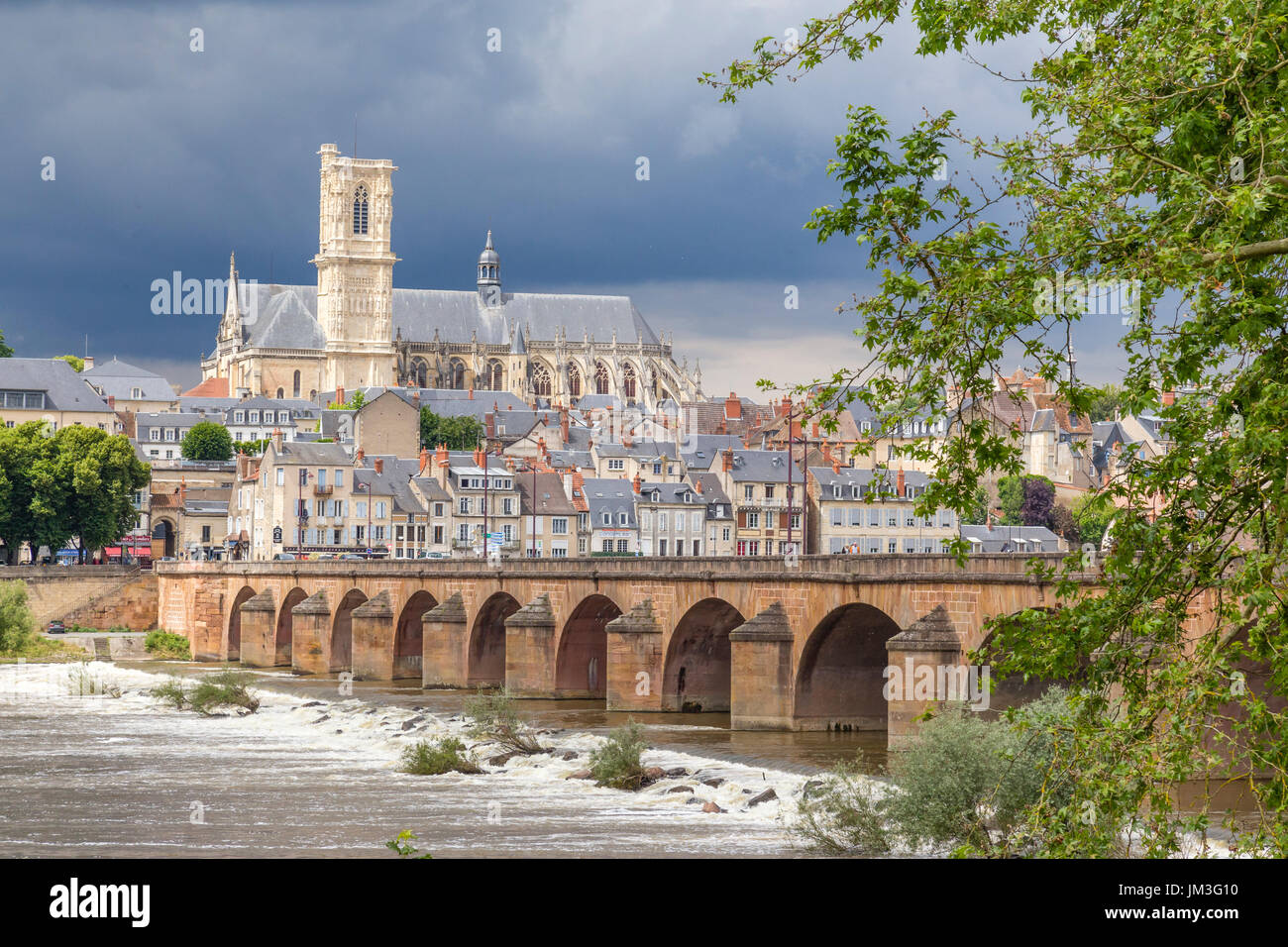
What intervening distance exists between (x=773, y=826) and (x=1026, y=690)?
37.1 feet

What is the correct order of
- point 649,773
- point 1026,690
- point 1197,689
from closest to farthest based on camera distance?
1. point 1197,689
2. point 649,773
3. point 1026,690

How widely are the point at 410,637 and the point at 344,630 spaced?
5638mm

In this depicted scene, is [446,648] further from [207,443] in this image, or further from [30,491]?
[207,443]

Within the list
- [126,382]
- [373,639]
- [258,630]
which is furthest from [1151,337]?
[126,382]

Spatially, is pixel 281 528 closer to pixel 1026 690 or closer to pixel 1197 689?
pixel 1026 690

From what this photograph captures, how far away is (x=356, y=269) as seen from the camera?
185 meters

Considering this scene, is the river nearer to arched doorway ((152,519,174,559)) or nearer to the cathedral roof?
arched doorway ((152,519,174,559))

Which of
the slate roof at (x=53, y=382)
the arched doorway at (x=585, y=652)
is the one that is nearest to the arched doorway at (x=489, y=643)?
the arched doorway at (x=585, y=652)

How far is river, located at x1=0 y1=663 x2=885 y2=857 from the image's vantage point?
23.7 metres

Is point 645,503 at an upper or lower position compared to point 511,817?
upper

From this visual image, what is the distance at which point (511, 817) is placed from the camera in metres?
26.5
